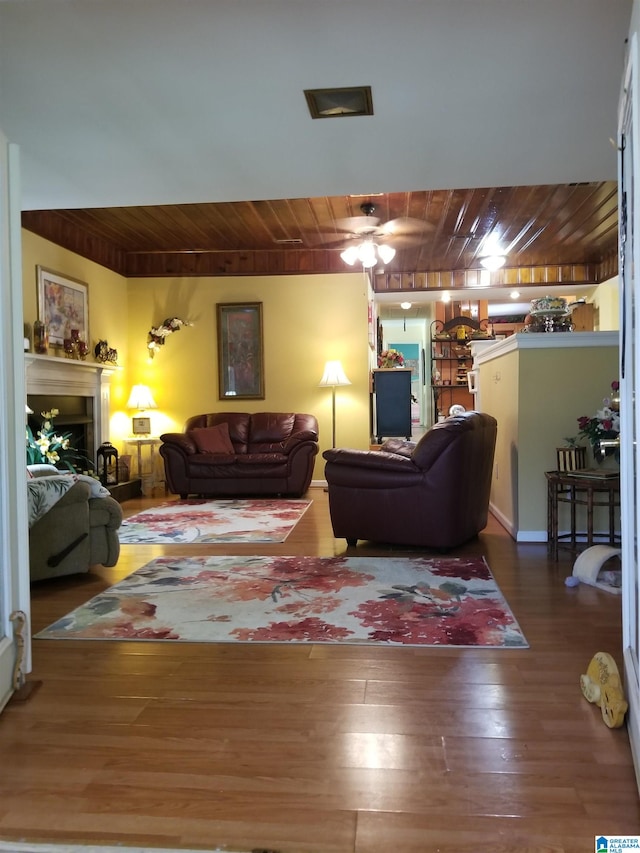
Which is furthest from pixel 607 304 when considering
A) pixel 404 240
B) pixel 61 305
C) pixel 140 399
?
pixel 61 305

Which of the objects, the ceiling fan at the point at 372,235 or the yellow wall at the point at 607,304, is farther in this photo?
the yellow wall at the point at 607,304

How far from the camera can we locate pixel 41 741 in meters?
1.79

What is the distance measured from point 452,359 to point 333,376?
121 inches

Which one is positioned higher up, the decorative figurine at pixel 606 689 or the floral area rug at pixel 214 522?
the decorative figurine at pixel 606 689

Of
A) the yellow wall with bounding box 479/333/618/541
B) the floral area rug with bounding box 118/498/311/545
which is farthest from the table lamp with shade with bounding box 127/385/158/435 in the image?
the yellow wall with bounding box 479/333/618/541

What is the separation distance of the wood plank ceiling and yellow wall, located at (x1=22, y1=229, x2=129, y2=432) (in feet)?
0.44

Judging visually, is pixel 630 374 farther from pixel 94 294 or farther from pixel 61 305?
→ pixel 94 294

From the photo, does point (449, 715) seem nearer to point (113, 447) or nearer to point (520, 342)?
point (520, 342)

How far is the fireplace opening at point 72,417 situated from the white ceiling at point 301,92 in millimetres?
Answer: 2249

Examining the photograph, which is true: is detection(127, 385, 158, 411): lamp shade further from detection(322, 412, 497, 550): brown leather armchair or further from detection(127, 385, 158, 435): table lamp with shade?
detection(322, 412, 497, 550): brown leather armchair

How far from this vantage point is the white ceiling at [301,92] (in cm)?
225

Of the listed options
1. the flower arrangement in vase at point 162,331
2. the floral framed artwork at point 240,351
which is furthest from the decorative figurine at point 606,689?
the flower arrangement in vase at point 162,331

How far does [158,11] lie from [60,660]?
2.45 m

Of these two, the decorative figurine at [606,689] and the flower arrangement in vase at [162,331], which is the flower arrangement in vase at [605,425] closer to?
the decorative figurine at [606,689]
